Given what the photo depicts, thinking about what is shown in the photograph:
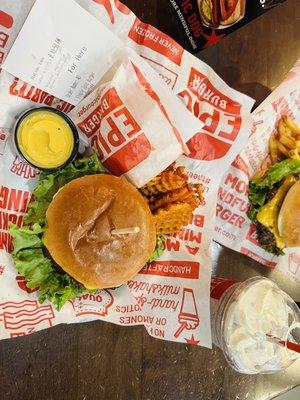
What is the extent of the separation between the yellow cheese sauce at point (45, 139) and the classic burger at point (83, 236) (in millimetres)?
48

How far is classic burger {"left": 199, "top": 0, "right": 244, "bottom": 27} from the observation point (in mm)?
1272

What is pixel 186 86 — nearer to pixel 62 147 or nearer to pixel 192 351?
pixel 62 147

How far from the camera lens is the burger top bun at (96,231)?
131cm

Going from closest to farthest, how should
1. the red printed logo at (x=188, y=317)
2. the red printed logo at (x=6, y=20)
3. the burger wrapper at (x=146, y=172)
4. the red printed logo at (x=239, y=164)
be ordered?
the red printed logo at (x=6, y=20), the burger wrapper at (x=146, y=172), the red printed logo at (x=188, y=317), the red printed logo at (x=239, y=164)

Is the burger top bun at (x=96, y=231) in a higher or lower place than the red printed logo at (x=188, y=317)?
higher

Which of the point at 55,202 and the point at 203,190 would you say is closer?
the point at 55,202

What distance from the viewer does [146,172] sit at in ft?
4.58

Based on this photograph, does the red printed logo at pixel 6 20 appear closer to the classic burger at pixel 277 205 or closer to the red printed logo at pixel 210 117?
the red printed logo at pixel 210 117

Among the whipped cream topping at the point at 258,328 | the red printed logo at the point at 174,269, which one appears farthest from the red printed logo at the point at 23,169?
the whipped cream topping at the point at 258,328

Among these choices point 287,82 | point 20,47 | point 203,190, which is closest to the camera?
point 20,47

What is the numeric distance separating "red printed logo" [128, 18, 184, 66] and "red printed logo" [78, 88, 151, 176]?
17 centimetres

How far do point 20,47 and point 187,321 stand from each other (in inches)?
33.0

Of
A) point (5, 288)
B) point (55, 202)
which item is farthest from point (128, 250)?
point (5, 288)

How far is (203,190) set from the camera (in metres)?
1.51
